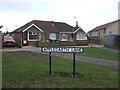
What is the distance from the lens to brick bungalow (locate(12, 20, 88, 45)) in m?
26.9

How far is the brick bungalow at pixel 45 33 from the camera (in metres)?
26.9

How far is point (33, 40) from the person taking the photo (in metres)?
27.4

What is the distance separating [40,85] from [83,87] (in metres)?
1.28

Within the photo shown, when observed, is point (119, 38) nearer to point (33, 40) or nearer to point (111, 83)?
point (33, 40)

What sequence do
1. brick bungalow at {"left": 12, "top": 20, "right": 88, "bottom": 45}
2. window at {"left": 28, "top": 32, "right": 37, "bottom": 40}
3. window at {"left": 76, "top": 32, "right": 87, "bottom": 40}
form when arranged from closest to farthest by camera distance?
1. brick bungalow at {"left": 12, "top": 20, "right": 88, "bottom": 45}
2. window at {"left": 28, "top": 32, "right": 37, "bottom": 40}
3. window at {"left": 76, "top": 32, "right": 87, "bottom": 40}

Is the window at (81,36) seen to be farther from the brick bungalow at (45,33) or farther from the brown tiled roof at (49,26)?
the brown tiled roof at (49,26)

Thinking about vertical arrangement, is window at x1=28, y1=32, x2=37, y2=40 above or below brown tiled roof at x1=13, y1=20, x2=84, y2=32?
below

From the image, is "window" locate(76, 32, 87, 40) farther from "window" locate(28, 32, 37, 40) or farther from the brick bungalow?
"window" locate(28, 32, 37, 40)

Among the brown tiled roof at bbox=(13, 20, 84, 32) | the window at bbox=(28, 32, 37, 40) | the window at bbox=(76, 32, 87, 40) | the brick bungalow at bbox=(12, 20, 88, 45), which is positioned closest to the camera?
the brick bungalow at bbox=(12, 20, 88, 45)

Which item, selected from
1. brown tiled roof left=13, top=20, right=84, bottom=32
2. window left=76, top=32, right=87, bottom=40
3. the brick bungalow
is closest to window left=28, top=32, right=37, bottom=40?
the brick bungalow

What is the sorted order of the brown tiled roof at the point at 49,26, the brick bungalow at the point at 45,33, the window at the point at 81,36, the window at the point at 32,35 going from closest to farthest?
the brick bungalow at the point at 45,33 → the window at the point at 32,35 → the brown tiled roof at the point at 49,26 → the window at the point at 81,36

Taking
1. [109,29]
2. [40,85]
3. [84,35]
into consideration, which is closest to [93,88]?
[40,85]

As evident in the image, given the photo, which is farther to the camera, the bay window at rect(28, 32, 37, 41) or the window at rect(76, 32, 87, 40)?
the window at rect(76, 32, 87, 40)

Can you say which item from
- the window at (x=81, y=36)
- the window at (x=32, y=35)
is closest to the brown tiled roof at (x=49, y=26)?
the window at (x=81, y=36)
